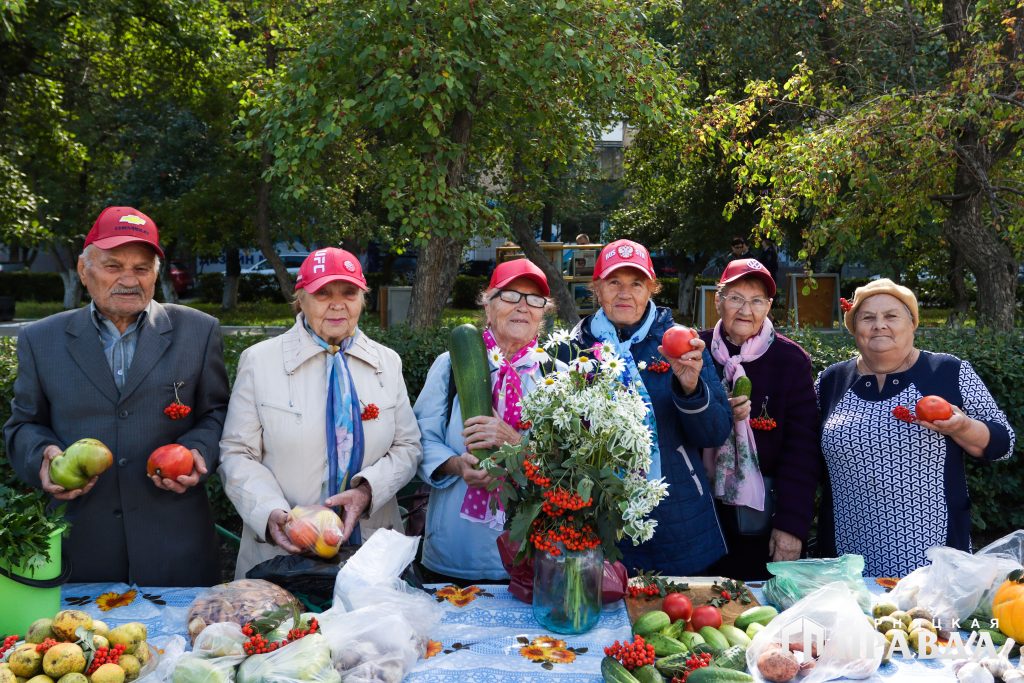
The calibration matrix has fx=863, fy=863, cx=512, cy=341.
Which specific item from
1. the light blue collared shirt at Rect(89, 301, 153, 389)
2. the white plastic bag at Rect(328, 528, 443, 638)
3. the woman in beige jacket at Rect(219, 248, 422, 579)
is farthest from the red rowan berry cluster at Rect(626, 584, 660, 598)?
the light blue collared shirt at Rect(89, 301, 153, 389)

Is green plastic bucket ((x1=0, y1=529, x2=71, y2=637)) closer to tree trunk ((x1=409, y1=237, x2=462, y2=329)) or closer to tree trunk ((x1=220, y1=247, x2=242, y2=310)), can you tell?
tree trunk ((x1=409, y1=237, x2=462, y2=329))

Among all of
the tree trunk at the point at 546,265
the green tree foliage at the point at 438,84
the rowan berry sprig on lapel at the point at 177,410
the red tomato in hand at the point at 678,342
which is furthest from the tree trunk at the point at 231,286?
the red tomato in hand at the point at 678,342

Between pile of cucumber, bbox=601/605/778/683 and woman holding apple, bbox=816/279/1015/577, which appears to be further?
woman holding apple, bbox=816/279/1015/577

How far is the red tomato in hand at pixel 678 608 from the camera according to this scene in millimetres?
2582

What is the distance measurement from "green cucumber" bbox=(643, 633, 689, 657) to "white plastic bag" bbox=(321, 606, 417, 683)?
0.65m

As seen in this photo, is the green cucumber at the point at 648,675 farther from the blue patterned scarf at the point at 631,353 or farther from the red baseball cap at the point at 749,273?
the red baseball cap at the point at 749,273

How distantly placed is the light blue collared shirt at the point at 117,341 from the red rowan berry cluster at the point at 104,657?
116cm

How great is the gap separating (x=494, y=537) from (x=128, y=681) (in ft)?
4.68

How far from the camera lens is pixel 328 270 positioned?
117 inches

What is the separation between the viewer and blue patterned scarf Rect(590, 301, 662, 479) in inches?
120

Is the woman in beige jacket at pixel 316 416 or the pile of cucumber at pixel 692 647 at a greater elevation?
the woman in beige jacket at pixel 316 416

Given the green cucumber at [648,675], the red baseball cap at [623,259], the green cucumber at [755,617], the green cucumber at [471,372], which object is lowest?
the green cucumber at [648,675]

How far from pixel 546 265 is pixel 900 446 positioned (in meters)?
8.87

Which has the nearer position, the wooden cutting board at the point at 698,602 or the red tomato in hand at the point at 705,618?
the red tomato in hand at the point at 705,618
